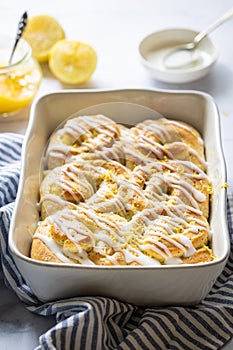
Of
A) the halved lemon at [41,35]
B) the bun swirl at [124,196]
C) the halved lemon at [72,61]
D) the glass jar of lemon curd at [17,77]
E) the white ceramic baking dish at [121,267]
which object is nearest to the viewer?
the white ceramic baking dish at [121,267]

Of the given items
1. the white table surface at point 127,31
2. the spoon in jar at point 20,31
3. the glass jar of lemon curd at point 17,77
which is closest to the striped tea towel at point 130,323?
the white table surface at point 127,31

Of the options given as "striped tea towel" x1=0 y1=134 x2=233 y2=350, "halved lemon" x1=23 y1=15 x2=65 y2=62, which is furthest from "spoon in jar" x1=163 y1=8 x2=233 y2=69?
"striped tea towel" x1=0 y1=134 x2=233 y2=350

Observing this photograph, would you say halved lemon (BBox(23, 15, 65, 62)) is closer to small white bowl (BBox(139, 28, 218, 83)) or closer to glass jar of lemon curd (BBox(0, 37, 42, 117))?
glass jar of lemon curd (BBox(0, 37, 42, 117))

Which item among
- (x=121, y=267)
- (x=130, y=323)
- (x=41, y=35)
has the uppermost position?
(x=121, y=267)

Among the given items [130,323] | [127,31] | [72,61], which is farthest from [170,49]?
[130,323]

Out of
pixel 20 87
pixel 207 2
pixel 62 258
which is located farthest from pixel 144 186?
pixel 207 2

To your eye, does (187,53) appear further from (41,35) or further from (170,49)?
(41,35)

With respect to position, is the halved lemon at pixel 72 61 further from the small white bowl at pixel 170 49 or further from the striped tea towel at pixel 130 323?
the striped tea towel at pixel 130 323
